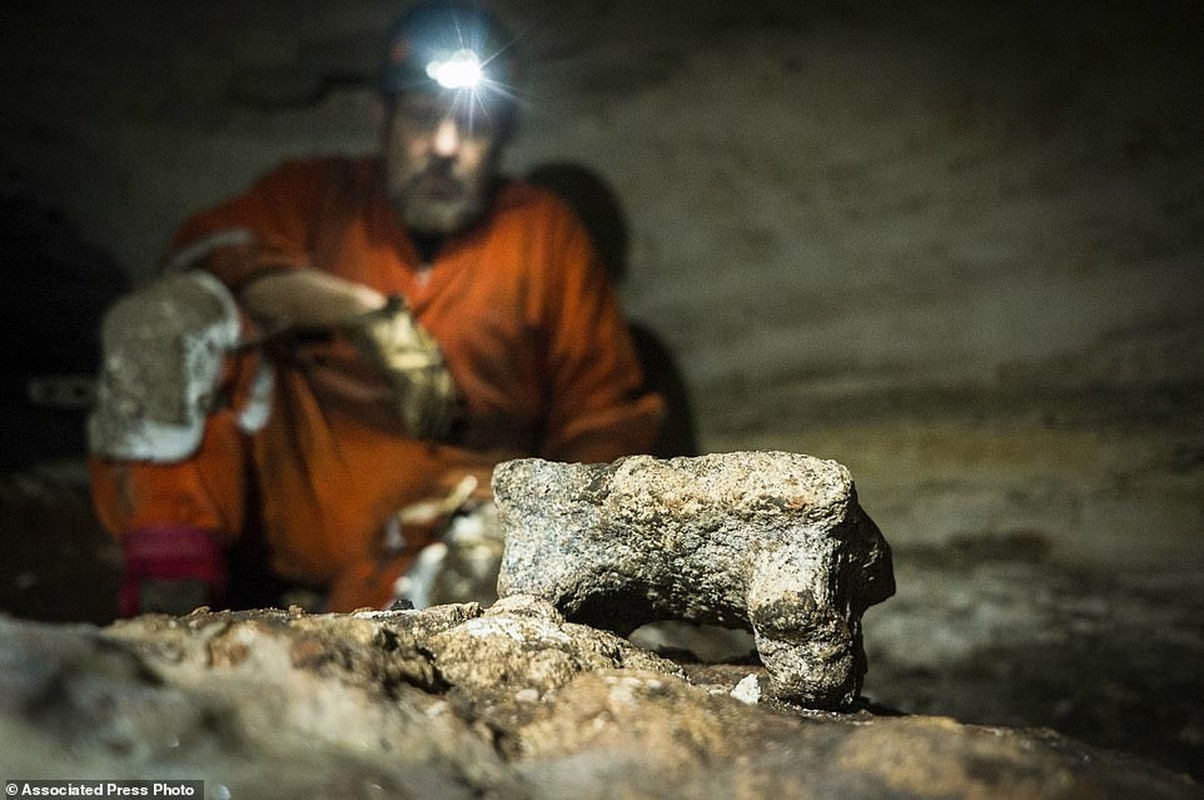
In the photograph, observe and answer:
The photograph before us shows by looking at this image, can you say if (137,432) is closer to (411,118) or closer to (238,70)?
(411,118)

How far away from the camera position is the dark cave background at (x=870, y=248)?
6.35 feet

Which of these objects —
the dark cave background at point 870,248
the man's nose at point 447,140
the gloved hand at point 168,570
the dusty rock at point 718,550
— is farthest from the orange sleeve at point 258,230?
the dusty rock at point 718,550

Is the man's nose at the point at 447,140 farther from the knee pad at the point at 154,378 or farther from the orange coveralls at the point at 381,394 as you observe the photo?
the knee pad at the point at 154,378

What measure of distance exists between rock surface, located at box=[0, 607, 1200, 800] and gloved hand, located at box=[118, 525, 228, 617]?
1.06 meters

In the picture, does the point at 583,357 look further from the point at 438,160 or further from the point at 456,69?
the point at 456,69

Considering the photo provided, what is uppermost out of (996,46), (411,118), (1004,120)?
(996,46)

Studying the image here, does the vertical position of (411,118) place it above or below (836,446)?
above

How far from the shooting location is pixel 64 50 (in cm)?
270

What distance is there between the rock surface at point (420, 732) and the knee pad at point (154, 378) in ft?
3.65

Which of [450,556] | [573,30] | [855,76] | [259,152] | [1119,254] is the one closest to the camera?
[450,556]

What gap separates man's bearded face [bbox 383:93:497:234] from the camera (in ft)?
6.37

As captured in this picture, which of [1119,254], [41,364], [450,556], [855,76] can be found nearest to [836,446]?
[1119,254]

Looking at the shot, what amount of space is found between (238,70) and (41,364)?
1.14m

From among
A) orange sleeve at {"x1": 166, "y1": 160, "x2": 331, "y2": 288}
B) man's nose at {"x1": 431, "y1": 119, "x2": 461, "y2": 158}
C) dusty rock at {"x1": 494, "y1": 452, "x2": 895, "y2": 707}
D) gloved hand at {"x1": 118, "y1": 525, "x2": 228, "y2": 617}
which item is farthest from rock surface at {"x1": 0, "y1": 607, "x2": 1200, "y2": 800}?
man's nose at {"x1": 431, "y1": 119, "x2": 461, "y2": 158}
